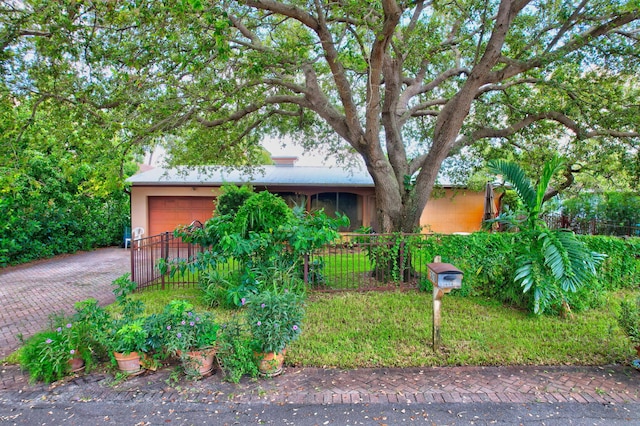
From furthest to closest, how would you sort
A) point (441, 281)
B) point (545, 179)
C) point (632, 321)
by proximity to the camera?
point (545, 179)
point (441, 281)
point (632, 321)

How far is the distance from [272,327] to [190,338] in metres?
0.86

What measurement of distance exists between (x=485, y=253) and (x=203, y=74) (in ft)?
20.0

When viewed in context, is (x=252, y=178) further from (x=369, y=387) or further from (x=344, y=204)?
(x=369, y=387)

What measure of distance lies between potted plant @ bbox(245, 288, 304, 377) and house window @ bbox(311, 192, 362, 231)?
11.6m

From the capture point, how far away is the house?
14.8m

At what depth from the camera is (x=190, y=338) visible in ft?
12.4

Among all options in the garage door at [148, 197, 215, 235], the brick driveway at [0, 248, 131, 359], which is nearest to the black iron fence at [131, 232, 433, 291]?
the brick driveway at [0, 248, 131, 359]

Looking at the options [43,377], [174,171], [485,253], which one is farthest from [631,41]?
[174,171]

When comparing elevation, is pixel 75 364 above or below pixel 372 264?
below

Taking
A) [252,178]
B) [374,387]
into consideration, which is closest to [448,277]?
[374,387]

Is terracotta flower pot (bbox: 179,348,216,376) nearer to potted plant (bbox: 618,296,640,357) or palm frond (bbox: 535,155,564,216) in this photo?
potted plant (bbox: 618,296,640,357)

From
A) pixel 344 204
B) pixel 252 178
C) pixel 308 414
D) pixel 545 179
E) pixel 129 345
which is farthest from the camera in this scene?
pixel 344 204

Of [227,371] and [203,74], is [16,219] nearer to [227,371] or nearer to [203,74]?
[203,74]

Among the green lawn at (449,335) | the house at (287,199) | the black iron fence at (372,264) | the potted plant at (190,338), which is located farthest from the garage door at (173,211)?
the potted plant at (190,338)
